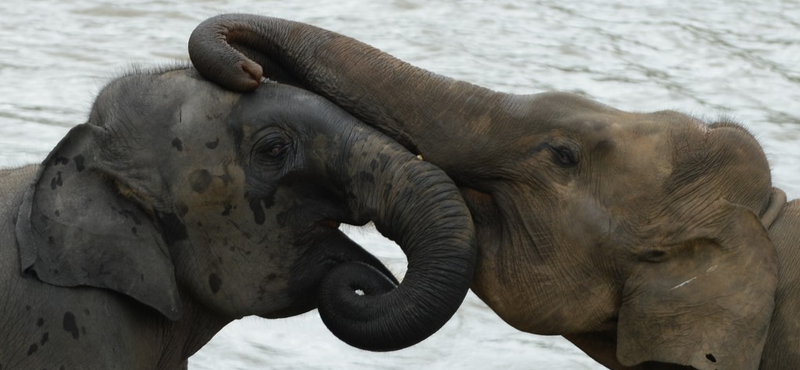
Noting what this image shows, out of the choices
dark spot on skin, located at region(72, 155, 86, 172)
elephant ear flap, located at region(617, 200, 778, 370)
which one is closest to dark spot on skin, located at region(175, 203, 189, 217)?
dark spot on skin, located at region(72, 155, 86, 172)

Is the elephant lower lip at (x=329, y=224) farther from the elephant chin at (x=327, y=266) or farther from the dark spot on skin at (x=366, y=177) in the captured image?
the dark spot on skin at (x=366, y=177)

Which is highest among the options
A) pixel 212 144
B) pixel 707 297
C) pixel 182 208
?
pixel 212 144

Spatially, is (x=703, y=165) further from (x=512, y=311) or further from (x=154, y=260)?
(x=154, y=260)

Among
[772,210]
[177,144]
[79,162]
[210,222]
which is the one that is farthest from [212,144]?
[772,210]

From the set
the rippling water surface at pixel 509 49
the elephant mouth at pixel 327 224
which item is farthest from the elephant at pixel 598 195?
the rippling water surface at pixel 509 49

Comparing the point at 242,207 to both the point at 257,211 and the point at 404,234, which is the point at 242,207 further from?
the point at 404,234

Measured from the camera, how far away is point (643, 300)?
4.09 meters

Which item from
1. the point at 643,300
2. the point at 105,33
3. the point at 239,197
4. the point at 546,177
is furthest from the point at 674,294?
the point at 105,33

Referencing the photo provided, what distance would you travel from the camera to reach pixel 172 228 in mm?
4016

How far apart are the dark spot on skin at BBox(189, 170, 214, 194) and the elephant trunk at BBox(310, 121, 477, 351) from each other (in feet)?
0.88

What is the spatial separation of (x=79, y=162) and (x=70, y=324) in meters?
0.36

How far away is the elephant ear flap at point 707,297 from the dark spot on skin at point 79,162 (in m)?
1.28

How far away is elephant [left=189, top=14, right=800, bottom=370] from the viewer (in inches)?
157

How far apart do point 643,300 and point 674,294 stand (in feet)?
0.27
